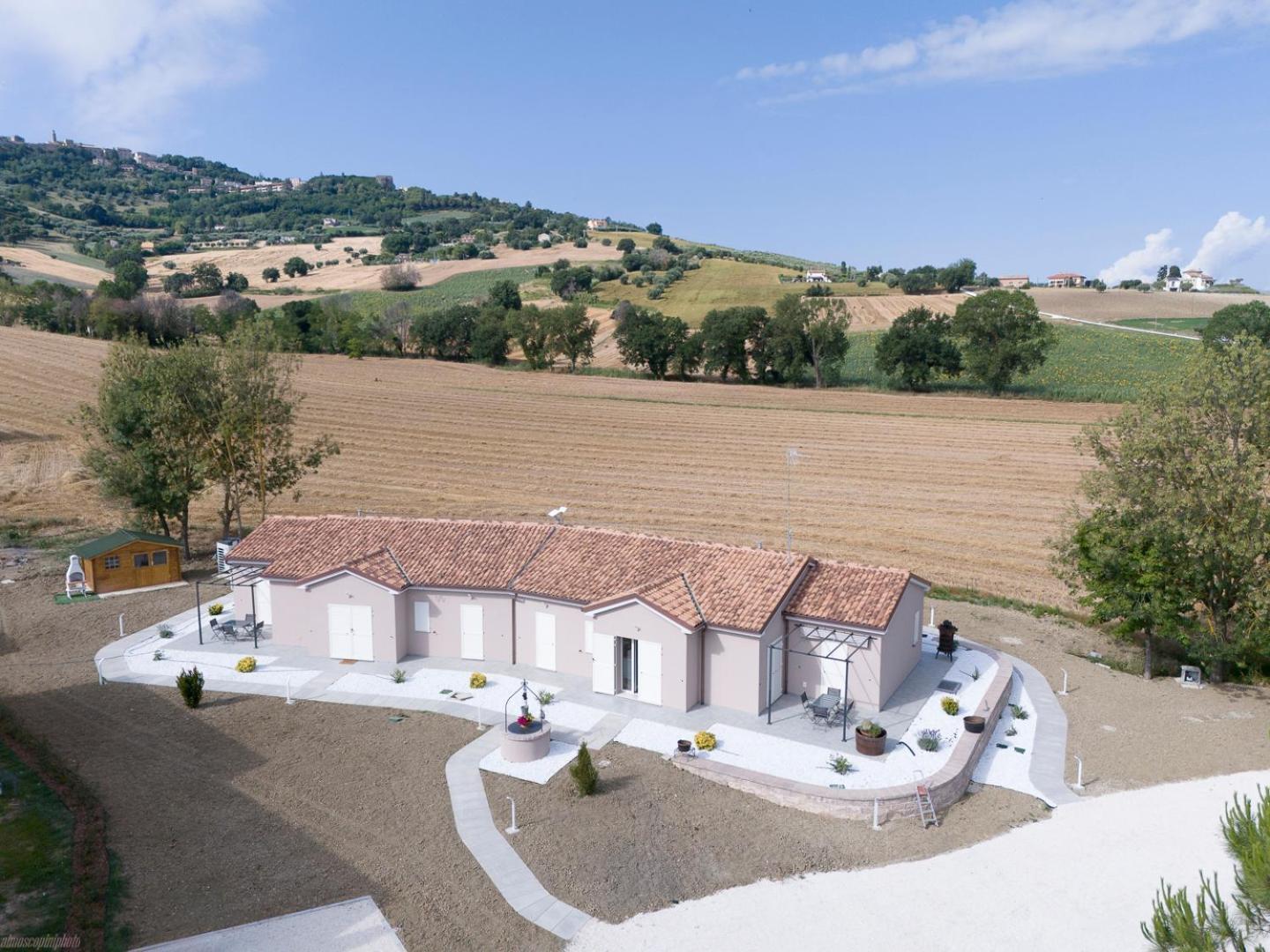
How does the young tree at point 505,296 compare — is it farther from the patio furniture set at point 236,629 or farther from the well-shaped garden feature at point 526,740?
the well-shaped garden feature at point 526,740

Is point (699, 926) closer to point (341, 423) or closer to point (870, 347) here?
point (341, 423)

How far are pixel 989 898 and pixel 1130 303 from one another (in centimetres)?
11850

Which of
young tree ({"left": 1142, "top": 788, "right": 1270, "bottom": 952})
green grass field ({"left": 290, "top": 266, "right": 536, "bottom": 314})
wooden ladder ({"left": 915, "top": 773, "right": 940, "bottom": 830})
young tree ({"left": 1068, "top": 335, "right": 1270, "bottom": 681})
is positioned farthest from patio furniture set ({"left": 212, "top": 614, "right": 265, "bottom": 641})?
green grass field ({"left": 290, "top": 266, "right": 536, "bottom": 314})

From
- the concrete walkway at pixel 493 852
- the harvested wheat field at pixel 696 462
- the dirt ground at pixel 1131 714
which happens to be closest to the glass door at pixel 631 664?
the concrete walkway at pixel 493 852

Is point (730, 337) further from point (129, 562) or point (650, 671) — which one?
point (650, 671)

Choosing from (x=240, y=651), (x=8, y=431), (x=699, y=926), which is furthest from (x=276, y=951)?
(x=8, y=431)

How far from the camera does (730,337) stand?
8300 cm

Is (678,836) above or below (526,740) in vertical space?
below

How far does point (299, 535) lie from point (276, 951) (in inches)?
627

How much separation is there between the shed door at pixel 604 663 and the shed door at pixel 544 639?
1.69 metres

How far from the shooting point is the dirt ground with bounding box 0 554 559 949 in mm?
14406

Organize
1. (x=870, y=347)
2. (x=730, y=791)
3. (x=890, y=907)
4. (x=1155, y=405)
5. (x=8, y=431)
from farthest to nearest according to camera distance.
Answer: (x=870, y=347) < (x=8, y=431) < (x=1155, y=405) < (x=730, y=791) < (x=890, y=907)

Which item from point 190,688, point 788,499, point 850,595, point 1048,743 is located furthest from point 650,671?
point 788,499

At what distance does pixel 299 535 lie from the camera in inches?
1082
